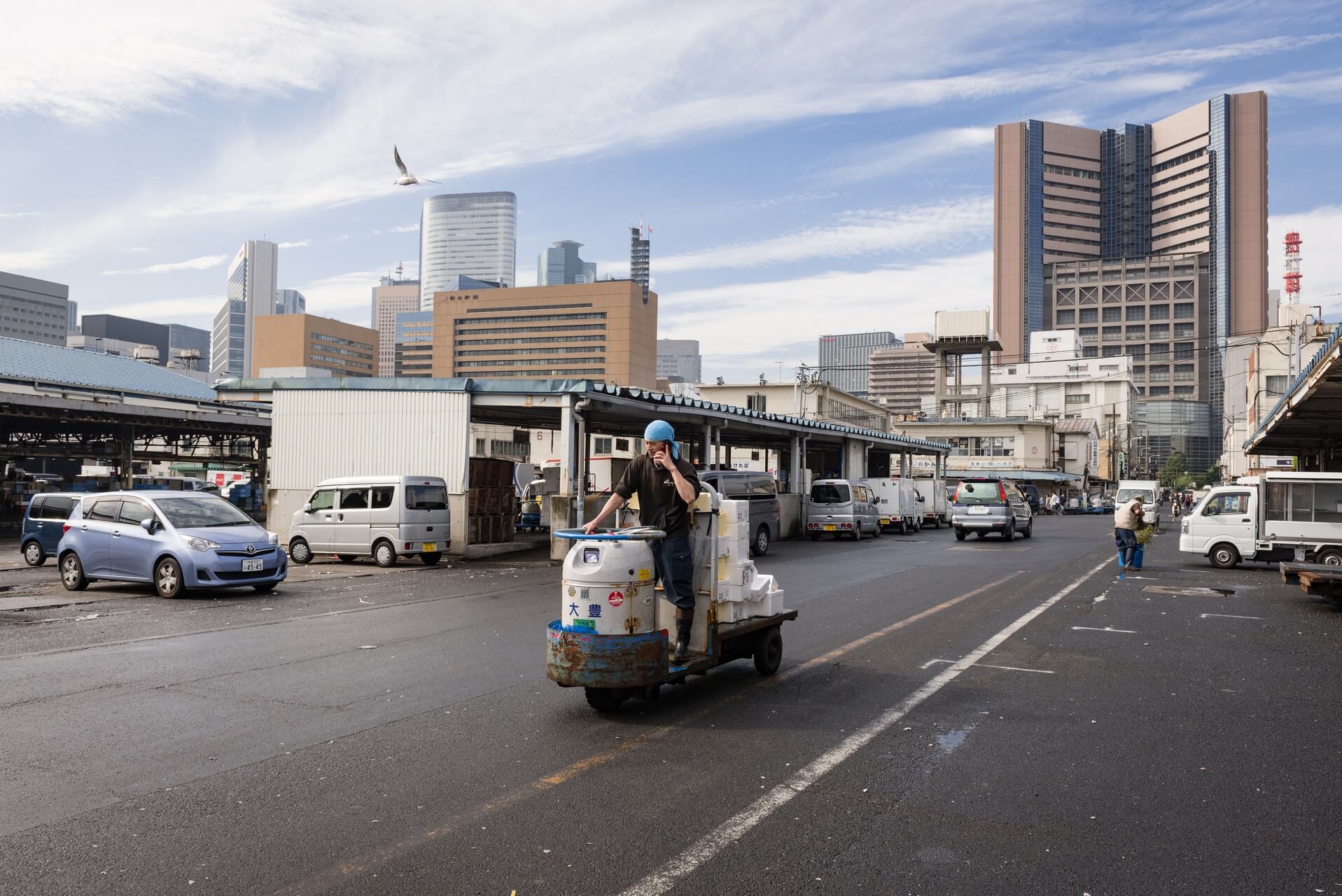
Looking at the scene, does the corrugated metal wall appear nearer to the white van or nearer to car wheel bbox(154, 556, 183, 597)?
the white van

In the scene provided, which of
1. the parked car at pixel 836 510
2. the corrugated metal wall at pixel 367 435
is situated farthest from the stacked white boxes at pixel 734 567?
the parked car at pixel 836 510

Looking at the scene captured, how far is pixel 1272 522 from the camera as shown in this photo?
19.5m

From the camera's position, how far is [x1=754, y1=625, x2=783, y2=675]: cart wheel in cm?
820

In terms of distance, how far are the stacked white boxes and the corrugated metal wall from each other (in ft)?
52.9

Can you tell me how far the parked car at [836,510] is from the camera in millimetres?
31672

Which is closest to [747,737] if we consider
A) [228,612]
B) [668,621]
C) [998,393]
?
[668,621]

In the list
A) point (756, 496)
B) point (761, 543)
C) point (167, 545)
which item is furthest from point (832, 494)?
point (167, 545)

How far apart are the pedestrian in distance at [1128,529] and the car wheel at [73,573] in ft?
63.3

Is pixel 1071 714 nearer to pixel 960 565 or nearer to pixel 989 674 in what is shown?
pixel 989 674

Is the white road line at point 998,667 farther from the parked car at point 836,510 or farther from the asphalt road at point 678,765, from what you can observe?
the parked car at point 836,510

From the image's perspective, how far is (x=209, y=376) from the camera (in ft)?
596

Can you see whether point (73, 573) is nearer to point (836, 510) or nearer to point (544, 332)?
point (836, 510)

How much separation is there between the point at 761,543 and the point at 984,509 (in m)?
9.47

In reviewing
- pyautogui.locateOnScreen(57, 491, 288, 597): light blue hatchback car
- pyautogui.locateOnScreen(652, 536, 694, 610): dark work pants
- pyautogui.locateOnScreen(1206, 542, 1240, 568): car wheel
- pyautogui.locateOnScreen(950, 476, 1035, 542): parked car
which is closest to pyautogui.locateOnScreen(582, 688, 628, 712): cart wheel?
pyautogui.locateOnScreen(652, 536, 694, 610): dark work pants
